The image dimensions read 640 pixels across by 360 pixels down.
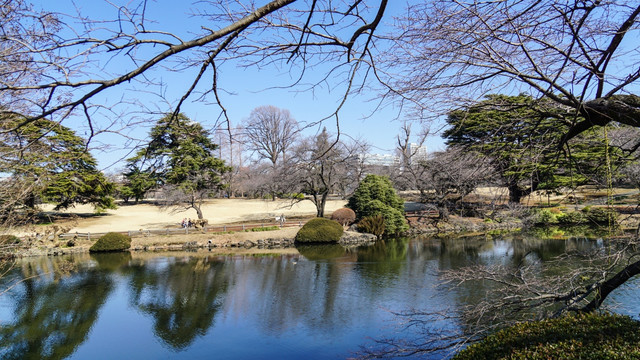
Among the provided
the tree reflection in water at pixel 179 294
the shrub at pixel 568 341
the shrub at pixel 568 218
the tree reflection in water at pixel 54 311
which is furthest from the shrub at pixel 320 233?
the shrub at pixel 568 341

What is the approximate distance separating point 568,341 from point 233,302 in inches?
398

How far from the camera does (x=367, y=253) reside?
67.3 ft

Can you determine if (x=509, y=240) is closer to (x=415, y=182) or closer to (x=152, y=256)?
(x=415, y=182)

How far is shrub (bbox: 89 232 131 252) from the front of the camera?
2358 centimetres

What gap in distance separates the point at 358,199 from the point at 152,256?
13625mm

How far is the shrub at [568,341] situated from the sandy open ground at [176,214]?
25.1 metres

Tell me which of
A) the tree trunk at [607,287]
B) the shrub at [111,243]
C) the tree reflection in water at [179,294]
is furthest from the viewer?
the shrub at [111,243]

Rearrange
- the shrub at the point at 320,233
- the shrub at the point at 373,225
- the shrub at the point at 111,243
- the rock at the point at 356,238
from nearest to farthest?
1. the shrub at the point at 111,243
2. the shrub at the point at 320,233
3. the rock at the point at 356,238
4. the shrub at the point at 373,225

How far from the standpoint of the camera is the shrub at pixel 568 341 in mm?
4059

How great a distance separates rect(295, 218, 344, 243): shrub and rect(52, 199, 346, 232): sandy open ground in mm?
5377

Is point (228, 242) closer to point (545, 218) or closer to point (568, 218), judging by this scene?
point (545, 218)

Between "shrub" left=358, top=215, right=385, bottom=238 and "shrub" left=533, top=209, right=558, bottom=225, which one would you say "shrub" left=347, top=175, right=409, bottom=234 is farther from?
"shrub" left=533, top=209, right=558, bottom=225

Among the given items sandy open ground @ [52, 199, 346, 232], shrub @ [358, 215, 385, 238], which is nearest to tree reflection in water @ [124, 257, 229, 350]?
shrub @ [358, 215, 385, 238]

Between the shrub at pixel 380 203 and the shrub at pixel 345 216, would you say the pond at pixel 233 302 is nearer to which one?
the shrub at pixel 380 203
